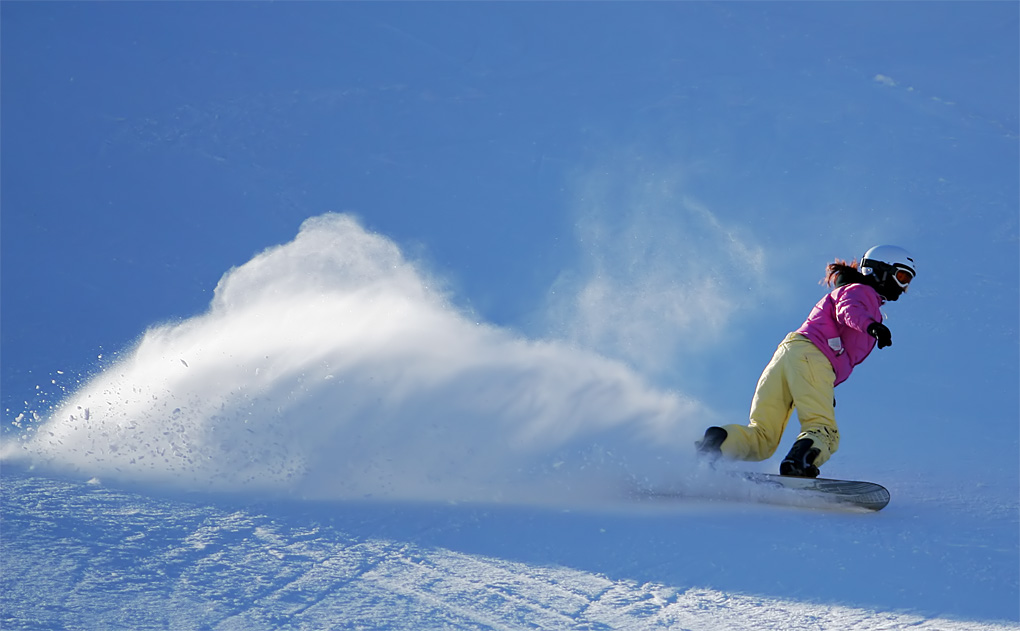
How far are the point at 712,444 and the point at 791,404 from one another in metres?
0.52

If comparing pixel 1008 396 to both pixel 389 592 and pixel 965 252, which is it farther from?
pixel 389 592

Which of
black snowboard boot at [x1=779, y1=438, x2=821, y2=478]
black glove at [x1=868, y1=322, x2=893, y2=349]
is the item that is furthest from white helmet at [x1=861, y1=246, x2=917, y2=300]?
black snowboard boot at [x1=779, y1=438, x2=821, y2=478]

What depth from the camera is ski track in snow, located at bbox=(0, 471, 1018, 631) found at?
9.57ft

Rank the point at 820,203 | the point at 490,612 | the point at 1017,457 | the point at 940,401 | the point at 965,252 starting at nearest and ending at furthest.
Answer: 1. the point at 490,612
2. the point at 1017,457
3. the point at 940,401
4. the point at 965,252
5. the point at 820,203

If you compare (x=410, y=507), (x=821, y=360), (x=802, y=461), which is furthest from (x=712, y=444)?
(x=410, y=507)

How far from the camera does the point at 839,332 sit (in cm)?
469

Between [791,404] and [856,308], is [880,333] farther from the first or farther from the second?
[791,404]

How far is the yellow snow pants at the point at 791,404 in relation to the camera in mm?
4504

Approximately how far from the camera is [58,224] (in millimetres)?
8898

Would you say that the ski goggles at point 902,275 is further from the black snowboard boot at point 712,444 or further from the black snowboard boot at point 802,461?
the black snowboard boot at point 712,444

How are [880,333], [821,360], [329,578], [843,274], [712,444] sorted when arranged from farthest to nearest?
[843,274] → [821,360] → [712,444] → [880,333] → [329,578]

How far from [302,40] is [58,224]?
3.76m

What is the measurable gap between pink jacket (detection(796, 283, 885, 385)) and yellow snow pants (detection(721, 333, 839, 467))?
0.15ft

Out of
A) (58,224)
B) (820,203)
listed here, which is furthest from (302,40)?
(820,203)
